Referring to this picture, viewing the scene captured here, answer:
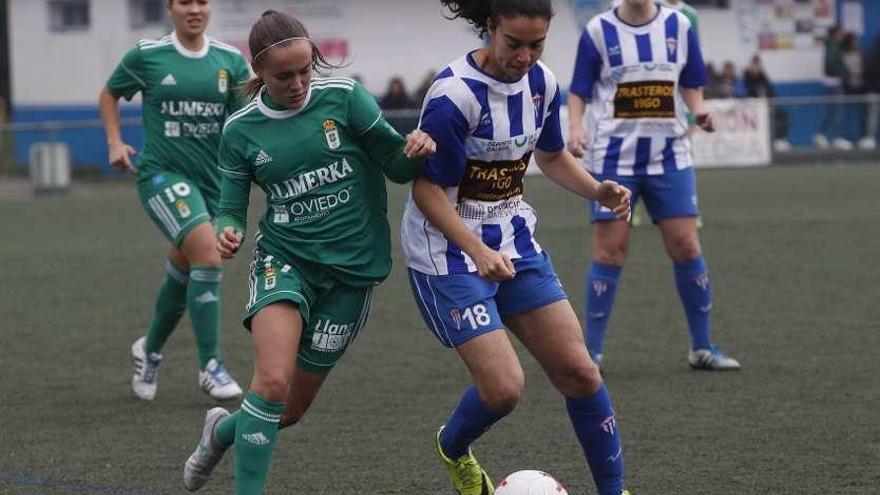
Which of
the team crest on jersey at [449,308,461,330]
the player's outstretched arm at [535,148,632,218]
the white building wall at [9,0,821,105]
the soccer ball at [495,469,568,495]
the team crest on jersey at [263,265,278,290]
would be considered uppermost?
the player's outstretched arm at [535,148,632,218]

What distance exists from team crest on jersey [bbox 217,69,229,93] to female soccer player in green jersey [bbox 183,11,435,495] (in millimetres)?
2335

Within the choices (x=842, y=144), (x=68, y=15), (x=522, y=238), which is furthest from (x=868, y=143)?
(x=522, y=238)

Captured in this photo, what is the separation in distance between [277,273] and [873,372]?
12.0ft

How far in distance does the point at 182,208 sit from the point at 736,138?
16633 mm

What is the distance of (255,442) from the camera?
523 cm

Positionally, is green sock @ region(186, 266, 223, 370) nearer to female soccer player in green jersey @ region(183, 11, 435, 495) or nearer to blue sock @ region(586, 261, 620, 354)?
blue sock @ region(586, 261, 620, 354)

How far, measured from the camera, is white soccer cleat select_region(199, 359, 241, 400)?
7695 millimetres

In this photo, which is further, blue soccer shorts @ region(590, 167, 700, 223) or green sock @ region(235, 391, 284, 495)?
blue soccer shorts @ region(590, 167, 700, 223)

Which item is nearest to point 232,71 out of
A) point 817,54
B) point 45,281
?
point 45,281

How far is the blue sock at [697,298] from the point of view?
8.31 meters

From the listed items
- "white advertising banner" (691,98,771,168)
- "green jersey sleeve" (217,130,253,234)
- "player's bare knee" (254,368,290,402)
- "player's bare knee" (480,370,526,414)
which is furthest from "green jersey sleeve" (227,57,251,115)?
"white advertising banner" (691,98,771,168)

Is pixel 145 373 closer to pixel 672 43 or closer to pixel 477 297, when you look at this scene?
pixel 672 43

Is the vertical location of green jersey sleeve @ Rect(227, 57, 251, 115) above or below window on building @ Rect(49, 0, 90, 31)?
above

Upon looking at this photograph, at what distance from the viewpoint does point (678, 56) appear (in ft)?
27.4
